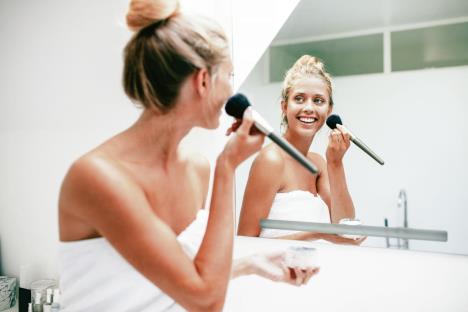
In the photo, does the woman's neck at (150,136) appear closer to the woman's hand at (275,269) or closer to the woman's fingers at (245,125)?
the woman's fingers at (245,125)

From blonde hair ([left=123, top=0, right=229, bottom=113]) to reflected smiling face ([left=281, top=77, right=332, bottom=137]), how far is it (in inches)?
15.5

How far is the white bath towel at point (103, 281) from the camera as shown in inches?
29.2

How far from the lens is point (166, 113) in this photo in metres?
0.75

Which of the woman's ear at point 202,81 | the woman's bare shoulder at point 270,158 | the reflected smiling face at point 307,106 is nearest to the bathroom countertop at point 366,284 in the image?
the woman's bare shoulder at point 270,158

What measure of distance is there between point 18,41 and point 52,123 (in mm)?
358

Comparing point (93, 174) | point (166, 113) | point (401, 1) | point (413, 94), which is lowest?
point (93, 174)

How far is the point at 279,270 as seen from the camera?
0.88m

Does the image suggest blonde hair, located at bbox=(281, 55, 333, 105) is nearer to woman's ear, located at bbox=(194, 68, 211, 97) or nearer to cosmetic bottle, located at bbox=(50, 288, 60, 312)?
woman's ear, located at bbox=(194, 68, 211, 97)

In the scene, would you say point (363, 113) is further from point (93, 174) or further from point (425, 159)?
point (93, 174)

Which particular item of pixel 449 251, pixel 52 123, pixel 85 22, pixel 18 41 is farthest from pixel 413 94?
pixel 18 41

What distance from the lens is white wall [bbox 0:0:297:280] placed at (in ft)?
4.48

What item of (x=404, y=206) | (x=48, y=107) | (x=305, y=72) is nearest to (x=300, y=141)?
(x=305, y=72)

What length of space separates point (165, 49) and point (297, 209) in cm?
59

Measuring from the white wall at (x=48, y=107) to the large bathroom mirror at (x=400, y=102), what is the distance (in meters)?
0.37
